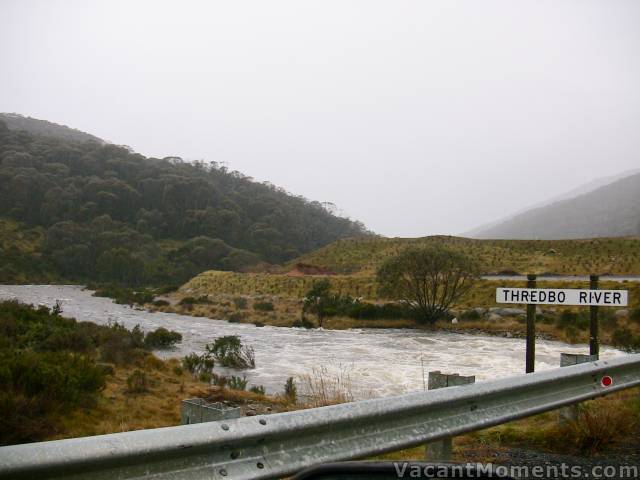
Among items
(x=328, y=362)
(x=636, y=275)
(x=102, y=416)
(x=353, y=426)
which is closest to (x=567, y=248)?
(x=636, y=275)

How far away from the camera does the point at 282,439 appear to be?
3.01 meters

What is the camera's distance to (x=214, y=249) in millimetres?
85375

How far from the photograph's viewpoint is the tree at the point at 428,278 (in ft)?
102

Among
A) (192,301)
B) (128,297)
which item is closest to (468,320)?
(192,301)

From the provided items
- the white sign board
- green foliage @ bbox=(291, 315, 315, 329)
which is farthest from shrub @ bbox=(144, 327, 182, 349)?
the white sign board

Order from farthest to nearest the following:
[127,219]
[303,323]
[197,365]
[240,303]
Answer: [127,219]
[240,303]
[303,323]
[197,365]

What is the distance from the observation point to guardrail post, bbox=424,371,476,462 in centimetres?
406

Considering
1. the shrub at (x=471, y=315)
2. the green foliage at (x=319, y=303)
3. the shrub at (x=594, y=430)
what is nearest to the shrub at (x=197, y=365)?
the shrub at (x=594, y=430)

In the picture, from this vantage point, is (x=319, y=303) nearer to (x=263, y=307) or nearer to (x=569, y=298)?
(x=263, y=307)

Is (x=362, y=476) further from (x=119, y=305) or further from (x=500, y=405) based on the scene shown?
(x=119, y=305)

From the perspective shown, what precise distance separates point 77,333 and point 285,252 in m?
84.9

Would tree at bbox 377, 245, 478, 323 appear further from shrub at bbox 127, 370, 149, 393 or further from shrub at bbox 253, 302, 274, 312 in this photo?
shrub at bbox 127, 370, 149, 393

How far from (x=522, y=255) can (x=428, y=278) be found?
27831 millimetres

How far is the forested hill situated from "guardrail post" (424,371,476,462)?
203ft
